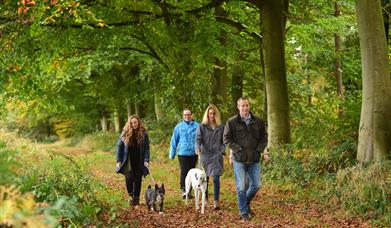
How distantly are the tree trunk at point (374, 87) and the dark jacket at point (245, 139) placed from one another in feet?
8.87

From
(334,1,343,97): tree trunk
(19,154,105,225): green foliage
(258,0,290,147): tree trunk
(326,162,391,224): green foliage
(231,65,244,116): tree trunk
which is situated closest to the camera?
(19,154,105,225): green foliage

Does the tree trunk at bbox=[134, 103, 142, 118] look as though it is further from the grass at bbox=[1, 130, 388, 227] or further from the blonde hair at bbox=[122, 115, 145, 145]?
the blonde hair at bbox=[122, 115, 145, 145]

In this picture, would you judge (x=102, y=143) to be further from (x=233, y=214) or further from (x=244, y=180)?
(x=244, y=180)

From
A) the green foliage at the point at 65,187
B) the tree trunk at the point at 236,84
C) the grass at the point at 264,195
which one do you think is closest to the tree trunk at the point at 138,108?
the tree trunk at the point at 236,84

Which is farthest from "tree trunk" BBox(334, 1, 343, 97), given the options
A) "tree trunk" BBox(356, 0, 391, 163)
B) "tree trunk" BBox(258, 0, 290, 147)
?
"tree trunk" BBox(356, 0, 391, 163)

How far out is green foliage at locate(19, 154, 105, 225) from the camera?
6.41m

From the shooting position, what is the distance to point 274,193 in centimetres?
1201

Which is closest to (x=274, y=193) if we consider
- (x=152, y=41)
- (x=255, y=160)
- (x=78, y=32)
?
(x=255, y=160)

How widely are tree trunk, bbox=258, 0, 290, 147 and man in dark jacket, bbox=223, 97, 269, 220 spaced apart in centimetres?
511

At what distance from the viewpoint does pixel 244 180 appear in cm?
910

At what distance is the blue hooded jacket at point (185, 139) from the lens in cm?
1144

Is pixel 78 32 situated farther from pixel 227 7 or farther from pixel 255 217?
pixel 255 217

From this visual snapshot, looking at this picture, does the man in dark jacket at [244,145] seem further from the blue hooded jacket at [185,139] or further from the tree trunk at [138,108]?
the tree trunk at [138,108]

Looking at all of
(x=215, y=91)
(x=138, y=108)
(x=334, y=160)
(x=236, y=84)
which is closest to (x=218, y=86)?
(x=215, y=91)
